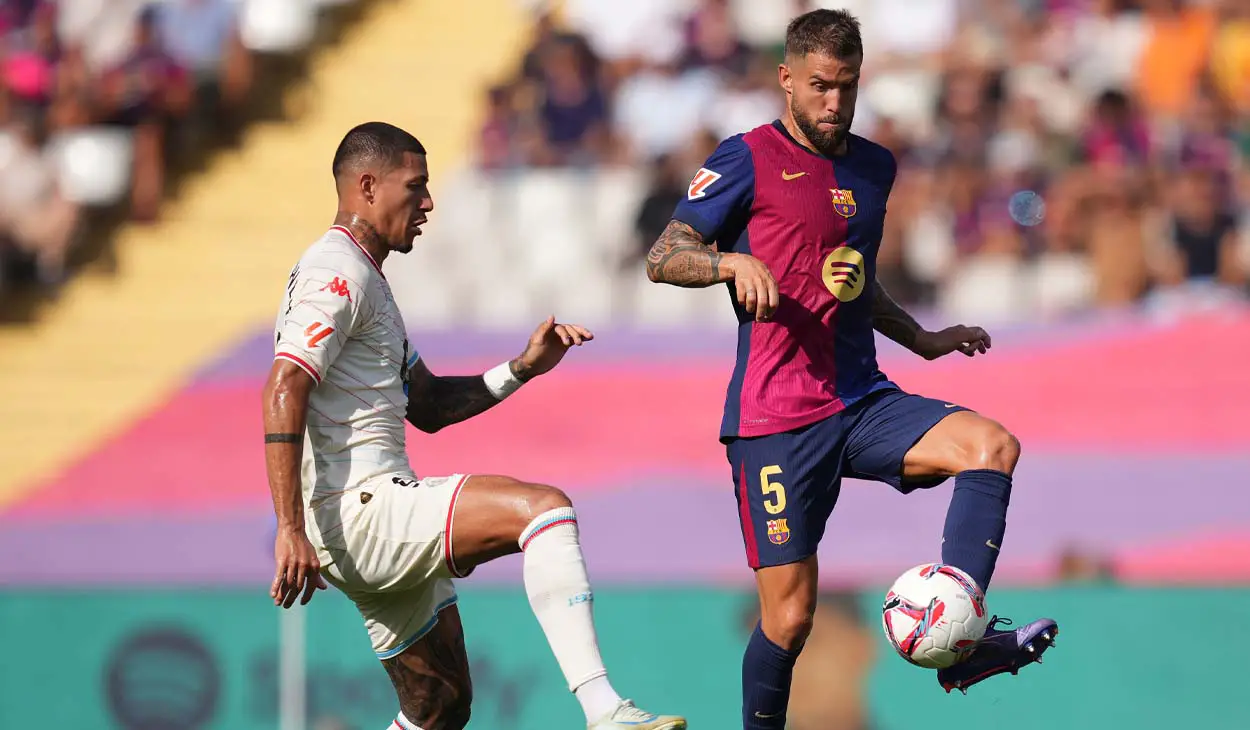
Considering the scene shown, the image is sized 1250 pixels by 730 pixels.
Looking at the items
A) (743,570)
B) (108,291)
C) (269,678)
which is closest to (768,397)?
(269,678)

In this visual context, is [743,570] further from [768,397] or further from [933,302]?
[768,397]

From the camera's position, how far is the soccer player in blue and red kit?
6422mm

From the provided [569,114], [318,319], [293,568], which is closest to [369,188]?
[318,319]

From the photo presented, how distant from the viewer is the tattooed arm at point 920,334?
6961 millimetres

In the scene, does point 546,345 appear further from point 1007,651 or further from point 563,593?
point 1007,651

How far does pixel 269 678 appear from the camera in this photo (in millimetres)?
10617

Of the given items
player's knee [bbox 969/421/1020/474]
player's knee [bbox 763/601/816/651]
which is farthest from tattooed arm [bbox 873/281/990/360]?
player's knee [bbox 763/601/816/651]

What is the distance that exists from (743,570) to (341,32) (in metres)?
7.95

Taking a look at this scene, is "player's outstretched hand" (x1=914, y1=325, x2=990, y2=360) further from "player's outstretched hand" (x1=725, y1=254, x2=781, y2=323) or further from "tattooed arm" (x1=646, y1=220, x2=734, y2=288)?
"player's outstretched hand" (x1=725, y1=254, x2=781, y2=323)

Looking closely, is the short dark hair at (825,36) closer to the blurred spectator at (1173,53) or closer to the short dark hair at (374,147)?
the short dark hair at (374,147)

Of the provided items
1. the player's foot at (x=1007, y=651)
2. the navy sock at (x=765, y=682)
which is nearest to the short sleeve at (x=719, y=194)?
the navy sock at (x=765, y=682)

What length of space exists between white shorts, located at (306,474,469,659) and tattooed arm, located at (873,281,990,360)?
6.25 ft

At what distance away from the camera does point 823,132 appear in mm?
6520

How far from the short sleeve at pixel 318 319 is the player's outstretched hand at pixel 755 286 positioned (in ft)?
4.32
